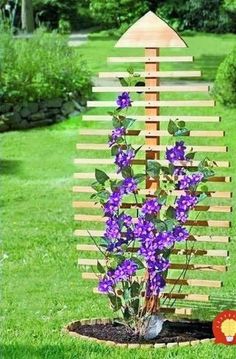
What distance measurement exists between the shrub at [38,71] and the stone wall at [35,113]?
Answer: 0.12 metres

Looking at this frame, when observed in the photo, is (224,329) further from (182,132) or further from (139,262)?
(182,132)

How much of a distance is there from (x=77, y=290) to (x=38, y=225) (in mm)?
2775

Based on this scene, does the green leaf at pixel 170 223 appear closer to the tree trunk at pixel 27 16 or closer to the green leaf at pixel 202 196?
the green leaf at pixel 202 196

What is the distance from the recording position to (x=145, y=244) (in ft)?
18.8

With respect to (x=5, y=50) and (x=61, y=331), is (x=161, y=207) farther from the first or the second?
(x=5, y=50)

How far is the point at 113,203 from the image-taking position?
19.2 ft

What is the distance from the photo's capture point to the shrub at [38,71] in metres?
16.5

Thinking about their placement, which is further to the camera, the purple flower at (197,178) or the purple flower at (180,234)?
the purple flower at (197,178)

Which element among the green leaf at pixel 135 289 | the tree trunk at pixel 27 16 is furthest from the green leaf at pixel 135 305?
the tree trunk at pixel 27 16

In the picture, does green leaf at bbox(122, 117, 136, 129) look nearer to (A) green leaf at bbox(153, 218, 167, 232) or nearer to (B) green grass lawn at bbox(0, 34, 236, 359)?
(A) green leaf at bbox(153, 218, 167, 232)

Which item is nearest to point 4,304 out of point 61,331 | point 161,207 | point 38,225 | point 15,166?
point 61,331

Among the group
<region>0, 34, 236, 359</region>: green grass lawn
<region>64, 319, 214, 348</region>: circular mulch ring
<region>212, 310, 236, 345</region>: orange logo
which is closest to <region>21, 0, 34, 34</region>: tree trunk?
<region>0, 34, 236, 359</region>: green grass lawn

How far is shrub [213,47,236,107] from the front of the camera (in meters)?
15.7

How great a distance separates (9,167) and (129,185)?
26.5ft
